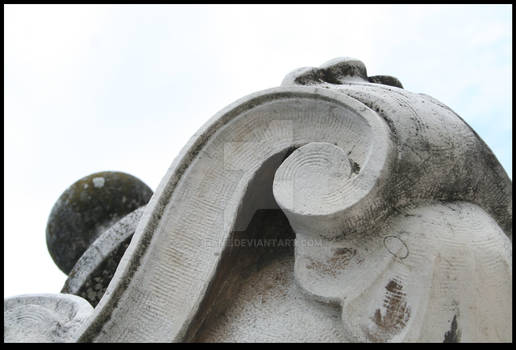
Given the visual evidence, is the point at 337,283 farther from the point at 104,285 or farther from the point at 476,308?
the point at 104,285

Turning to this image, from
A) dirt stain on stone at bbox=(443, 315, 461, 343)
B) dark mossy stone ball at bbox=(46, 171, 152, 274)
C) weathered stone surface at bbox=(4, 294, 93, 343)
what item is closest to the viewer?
dirt stain on stone at bbox=(443, 315, 461, 343)

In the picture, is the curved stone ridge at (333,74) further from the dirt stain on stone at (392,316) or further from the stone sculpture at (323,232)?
the dirt stain on stone at (392,316)

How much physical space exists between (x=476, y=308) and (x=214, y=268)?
679 millimetres

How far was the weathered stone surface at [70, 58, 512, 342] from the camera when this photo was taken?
1.51m

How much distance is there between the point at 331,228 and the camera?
5.14 feet

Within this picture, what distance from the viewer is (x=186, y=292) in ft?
5.45

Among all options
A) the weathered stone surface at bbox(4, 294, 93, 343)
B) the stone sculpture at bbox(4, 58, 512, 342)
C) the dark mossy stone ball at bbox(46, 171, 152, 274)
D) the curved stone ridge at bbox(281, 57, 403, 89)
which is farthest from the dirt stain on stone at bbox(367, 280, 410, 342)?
the dark mossy stone ball at bbox(46, 171, 152, 274)

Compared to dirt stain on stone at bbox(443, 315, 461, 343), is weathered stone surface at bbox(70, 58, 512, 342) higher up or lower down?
higher up

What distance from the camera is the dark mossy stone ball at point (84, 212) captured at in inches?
122

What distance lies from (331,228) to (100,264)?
55.7 inches

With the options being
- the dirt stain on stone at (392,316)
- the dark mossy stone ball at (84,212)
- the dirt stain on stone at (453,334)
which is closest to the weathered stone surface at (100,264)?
the dark mossy stone ball at (84,212)

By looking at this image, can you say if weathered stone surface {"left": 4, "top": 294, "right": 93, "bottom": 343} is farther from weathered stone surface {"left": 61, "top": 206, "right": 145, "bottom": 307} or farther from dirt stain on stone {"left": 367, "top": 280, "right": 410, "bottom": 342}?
dirt stain on stone {"left": 367, "top": 280, "right": 410, "bottom": 342}

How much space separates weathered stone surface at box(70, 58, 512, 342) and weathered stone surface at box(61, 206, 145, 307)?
0.97 metres

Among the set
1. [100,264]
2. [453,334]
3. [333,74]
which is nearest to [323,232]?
[453,334]
